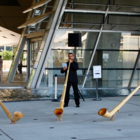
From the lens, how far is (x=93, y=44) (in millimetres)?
14547

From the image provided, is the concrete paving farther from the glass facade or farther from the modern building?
the glass facade

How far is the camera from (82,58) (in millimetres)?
14602

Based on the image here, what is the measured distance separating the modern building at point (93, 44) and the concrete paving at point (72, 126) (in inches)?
231

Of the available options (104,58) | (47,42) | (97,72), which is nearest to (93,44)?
(104,58)

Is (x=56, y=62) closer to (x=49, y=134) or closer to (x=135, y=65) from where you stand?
(x=135, y=65)

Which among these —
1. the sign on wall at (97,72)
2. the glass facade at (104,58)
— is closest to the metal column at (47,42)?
the glass facade at (104,58)

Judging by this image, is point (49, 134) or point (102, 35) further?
point (102, 35)

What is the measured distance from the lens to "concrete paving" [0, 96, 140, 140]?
521 centimetres

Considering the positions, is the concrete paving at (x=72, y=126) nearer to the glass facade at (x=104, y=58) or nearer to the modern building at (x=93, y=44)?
the modern building at (x=93, y=44)

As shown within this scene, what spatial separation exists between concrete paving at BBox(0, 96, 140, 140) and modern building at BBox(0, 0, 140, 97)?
19.3 ft

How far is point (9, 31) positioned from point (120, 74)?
15.3 meters

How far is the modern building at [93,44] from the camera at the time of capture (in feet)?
45.9

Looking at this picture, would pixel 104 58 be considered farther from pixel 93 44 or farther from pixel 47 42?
pixel 47 42

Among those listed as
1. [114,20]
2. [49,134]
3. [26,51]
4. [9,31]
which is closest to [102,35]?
[114,20]
